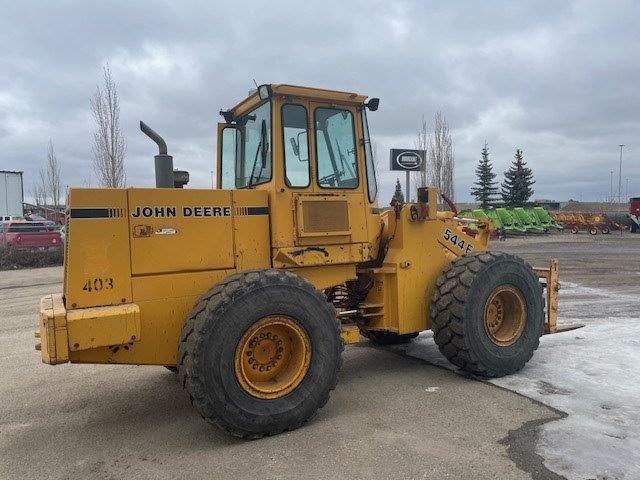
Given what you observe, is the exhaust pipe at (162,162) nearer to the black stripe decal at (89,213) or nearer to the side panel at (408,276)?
the black stripe decal at (89,213)

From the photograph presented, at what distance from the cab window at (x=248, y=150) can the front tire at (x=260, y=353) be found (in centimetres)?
124

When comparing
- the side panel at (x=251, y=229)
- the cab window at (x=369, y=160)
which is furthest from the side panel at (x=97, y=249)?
the cab window at (x=369, y=160)

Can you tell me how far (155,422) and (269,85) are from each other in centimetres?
310

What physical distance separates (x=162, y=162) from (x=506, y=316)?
12.8 ft

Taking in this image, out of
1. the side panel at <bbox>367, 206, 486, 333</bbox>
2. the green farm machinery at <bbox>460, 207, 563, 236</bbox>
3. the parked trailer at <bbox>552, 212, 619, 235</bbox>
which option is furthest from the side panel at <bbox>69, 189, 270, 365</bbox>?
the parked trailer at <bbox>552, 212, 619, 235</bbox>

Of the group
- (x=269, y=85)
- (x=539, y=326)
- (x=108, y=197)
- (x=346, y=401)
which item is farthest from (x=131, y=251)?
(x=539, y=326)

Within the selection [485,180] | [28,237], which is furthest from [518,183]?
[28,237]

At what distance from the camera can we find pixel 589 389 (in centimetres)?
511

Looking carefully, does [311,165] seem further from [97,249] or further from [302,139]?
[97,249]

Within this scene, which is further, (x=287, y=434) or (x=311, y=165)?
(x=311, y=165)

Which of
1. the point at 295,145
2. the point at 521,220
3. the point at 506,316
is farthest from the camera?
the point at 521,220

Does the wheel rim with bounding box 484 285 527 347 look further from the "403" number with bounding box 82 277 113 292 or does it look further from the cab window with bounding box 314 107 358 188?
the "403" number with bounding box 82 277 113 292

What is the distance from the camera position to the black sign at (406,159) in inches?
222

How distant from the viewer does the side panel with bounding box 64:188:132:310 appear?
13.6ft
